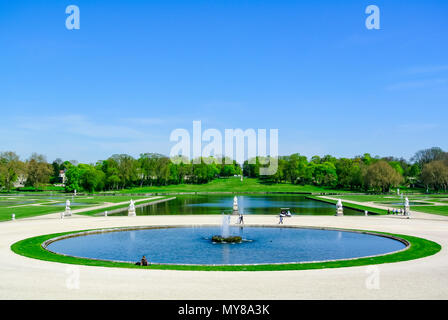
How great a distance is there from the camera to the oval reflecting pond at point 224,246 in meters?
23.6

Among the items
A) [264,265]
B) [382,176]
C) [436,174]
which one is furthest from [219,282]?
[436,174]

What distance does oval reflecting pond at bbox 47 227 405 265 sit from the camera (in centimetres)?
2362

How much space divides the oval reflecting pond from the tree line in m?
86.0

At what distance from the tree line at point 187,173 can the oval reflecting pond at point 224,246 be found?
86023 mm

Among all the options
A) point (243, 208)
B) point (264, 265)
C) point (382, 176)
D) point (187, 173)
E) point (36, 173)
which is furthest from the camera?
point (187, 173)

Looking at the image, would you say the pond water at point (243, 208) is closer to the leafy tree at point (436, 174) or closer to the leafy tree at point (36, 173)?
the leafy tree at point (436, 174)

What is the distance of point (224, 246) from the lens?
2766 cm

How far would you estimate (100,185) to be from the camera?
118250 millimetres

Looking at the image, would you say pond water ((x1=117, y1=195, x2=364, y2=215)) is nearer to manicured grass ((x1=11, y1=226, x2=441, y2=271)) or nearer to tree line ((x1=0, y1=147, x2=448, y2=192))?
manicured grass ((x1=11, y1=226, x2=441, y2=271))

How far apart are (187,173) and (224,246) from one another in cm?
13682

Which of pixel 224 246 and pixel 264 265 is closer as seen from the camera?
pixel 264 265

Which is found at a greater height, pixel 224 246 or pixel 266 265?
pixel 266 265

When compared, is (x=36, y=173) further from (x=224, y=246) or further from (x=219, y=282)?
(x=219, y=282)
